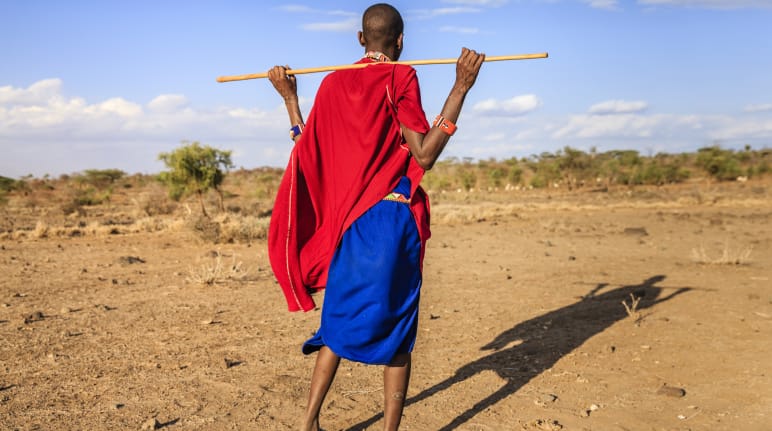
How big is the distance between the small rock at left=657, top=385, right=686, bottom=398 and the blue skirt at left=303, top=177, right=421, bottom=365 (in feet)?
6.66

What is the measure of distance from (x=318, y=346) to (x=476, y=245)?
358 inches

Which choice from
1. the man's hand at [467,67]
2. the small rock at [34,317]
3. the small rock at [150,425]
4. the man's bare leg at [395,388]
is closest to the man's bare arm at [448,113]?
the man's hand at [467,67]

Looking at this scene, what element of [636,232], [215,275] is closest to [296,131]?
[215,275]

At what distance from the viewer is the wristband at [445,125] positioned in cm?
283

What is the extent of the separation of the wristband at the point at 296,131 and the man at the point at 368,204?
0.14 metres

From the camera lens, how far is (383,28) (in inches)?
118

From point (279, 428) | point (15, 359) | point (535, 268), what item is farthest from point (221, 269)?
point (279, 428)

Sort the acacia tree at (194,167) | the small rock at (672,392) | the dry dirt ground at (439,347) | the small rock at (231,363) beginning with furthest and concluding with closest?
the acacia tree at (194,167) < the small rock at (231,363) < the small rock at (672,392) < the dry dirt ground at (439,347)

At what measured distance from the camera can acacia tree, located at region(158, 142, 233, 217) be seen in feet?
60.0

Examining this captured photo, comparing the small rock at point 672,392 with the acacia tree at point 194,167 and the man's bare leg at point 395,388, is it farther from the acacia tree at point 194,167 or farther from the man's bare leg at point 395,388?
the acacia tree at point 194,167

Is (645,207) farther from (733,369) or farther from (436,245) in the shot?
(733,369)

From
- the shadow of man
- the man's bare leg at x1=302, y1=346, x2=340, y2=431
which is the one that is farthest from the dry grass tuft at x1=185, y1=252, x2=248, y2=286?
the man's bare leg at x1=302, y1=346, x2=340, y2=431

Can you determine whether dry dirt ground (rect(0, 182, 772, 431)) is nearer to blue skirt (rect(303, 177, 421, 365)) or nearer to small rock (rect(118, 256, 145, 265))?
small rock (rect(118, 256, 145, 265))

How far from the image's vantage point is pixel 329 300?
3029 millimetres
